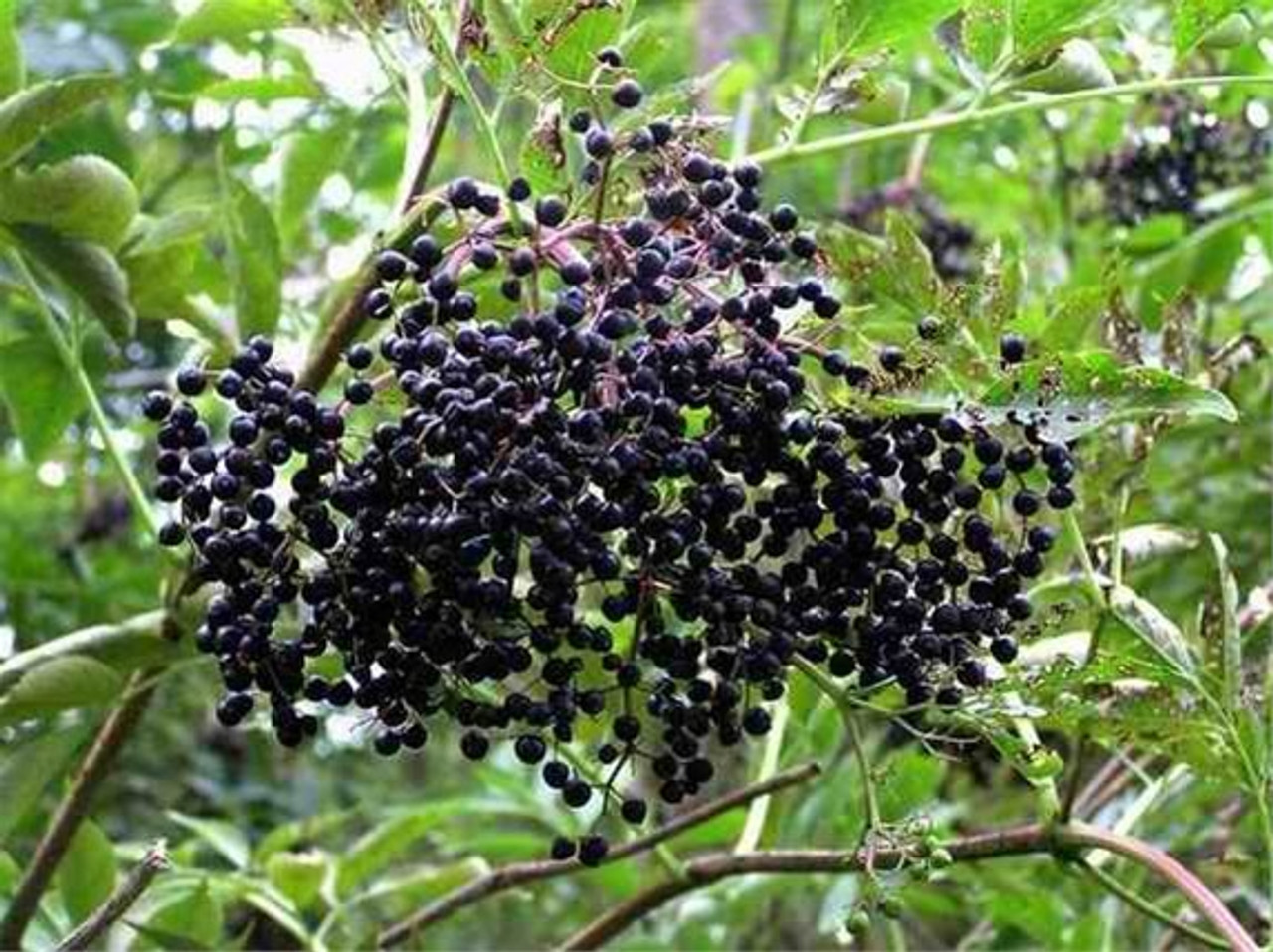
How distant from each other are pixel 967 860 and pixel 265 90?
0.76 metres

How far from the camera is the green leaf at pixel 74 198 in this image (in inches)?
49.7

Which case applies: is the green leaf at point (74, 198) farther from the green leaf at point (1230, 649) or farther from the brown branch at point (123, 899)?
the green leaf at point (1230, 649)

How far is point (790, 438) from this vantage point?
38.7 inches

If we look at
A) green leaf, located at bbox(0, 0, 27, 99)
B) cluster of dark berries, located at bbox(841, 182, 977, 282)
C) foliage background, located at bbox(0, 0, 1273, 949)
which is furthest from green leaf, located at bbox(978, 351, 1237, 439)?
cluster of dark berries, located at bbox(841, 182, 977, 282)

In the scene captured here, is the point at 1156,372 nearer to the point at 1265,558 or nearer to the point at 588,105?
the point at 588,105

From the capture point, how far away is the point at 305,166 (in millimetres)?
1734

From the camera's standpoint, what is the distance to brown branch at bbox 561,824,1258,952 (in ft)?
3.56

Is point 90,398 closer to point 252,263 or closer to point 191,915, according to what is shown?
point 252,263

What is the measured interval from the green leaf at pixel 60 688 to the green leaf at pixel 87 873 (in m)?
0.20

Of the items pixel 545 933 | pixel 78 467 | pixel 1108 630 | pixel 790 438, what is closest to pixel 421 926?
pixel 1108 630

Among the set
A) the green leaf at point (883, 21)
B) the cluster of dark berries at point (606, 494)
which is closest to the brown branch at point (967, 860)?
the cluster of dark berries at point (606, 494)

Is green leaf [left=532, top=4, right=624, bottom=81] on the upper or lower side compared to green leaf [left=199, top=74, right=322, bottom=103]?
lower

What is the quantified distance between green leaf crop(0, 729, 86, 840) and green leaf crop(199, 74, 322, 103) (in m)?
0.49

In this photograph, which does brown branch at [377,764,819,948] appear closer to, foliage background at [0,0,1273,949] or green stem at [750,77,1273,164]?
foliage background at [0,0,1273,949]
